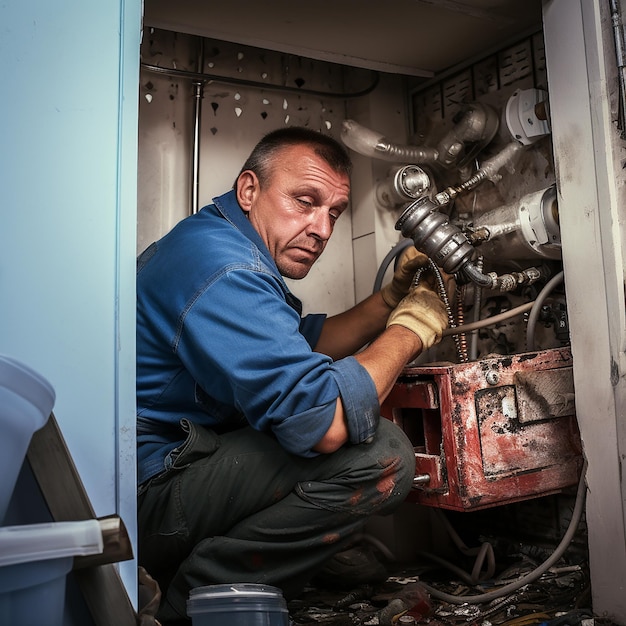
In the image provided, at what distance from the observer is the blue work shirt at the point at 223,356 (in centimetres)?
134

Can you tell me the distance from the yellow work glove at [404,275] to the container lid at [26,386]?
3.92ft

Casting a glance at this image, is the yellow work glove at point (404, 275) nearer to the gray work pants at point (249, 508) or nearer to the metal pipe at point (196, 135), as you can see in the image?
the gray work pants at point (249, 508)

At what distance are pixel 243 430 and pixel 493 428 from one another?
1.91ft

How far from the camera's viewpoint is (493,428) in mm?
1640

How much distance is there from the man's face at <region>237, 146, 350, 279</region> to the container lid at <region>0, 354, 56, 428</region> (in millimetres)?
948

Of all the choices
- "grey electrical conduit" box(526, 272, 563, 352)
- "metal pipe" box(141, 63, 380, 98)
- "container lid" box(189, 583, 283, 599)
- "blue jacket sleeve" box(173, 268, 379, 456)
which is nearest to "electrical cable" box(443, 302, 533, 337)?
"grey electrical conduit" box(526, 272, 563, 352)

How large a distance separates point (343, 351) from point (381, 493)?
623 millimetres

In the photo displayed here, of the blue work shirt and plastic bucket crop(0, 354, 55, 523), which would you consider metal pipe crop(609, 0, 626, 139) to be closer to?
the blue work shirt

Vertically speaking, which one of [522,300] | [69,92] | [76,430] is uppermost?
[69,92]

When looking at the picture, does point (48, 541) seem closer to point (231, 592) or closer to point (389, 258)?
point (231, 592)

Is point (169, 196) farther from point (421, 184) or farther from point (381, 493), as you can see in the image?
point (381, 493)

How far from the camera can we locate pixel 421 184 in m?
2.22

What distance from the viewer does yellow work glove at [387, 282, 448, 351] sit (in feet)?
5.57

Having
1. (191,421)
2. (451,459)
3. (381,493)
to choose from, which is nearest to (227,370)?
(191,421)
